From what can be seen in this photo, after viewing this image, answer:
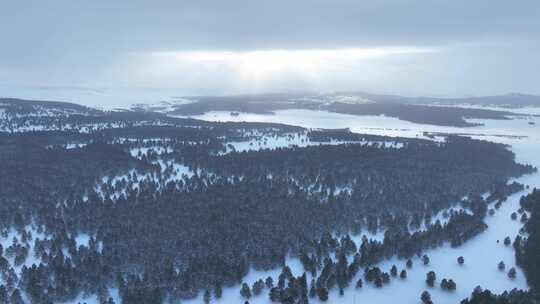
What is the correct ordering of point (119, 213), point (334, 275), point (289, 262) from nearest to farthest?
1. point (334, 275)
2. point (289, 262)
3. point (119, 213)

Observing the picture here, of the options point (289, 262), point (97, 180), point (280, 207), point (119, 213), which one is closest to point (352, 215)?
point (280, 207)

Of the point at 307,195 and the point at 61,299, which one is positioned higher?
the point at 307,195

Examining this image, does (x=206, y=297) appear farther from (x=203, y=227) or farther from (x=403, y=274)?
(x=403, y=274)

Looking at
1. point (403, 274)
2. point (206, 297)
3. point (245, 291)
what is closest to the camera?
point (206, 297)

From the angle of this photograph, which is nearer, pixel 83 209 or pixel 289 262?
pixel 289 262

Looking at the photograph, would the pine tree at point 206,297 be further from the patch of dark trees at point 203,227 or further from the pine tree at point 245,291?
the pine tree at point 245,291

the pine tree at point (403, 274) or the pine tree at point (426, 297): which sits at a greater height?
the pine tree at point (403, 274)

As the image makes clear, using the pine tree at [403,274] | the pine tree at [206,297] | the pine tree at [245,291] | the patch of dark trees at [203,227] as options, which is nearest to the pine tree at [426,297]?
the pine tree at [403,274]

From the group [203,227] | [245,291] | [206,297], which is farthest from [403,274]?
[203,227]

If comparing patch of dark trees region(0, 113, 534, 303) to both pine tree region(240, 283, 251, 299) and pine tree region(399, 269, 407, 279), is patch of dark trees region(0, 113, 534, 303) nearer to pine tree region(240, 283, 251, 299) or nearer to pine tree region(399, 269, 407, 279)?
pine tree region(240, 283, 251, 299)

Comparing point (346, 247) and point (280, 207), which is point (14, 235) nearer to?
point (280, 207)

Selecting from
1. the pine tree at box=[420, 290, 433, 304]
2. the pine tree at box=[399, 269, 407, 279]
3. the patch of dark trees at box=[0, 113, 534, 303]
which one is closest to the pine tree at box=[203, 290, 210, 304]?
the patch of dark trees at box=[0, 113, 534, 303]
